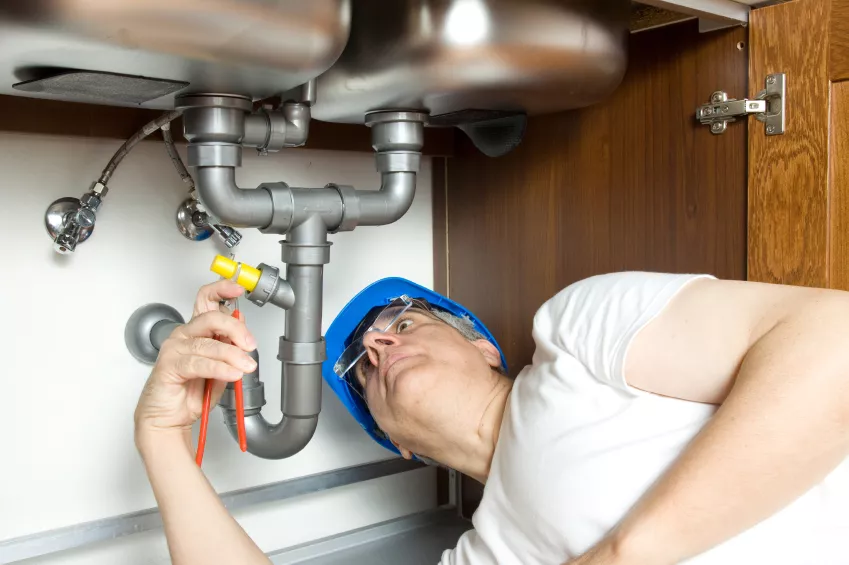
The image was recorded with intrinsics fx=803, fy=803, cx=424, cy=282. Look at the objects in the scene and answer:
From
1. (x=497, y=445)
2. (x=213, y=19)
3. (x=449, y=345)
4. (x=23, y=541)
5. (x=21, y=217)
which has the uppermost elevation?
(x=213, y=19)

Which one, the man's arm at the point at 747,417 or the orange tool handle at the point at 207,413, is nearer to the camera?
the man's arm at the point at 747,417

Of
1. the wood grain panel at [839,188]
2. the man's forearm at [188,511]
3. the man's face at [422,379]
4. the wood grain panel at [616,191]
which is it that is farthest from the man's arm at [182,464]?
the wood grain panel at [839,188]

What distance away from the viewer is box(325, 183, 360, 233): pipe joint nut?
3.09 ft

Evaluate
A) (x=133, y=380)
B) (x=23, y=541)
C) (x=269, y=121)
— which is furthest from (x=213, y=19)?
(x=23, y=541)

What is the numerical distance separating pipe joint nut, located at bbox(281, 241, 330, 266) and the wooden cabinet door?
51 cm

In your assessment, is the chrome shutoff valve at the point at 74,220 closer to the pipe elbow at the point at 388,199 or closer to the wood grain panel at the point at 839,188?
the pipe elbow at the point at 388,199

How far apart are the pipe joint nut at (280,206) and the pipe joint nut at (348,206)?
6cm

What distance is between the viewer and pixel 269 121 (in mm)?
894

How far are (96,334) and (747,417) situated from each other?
837 mm

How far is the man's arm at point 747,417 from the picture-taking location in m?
0.66

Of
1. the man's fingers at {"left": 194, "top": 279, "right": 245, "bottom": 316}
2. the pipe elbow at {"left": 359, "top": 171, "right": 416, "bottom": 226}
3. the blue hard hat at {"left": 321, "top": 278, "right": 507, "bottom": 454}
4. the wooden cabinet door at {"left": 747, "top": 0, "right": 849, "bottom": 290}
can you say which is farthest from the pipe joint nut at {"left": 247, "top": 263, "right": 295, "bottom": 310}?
the wooden cabinet door at {"left": 747, "top": 0, "right": 849, "bottom": 290}

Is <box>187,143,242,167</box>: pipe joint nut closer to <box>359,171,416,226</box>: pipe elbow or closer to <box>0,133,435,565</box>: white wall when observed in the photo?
<box>359,171,416,226</box>: pipe elbow

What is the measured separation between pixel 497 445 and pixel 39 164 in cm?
69

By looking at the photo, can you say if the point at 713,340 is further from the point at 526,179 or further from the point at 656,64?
the point at 526,179
